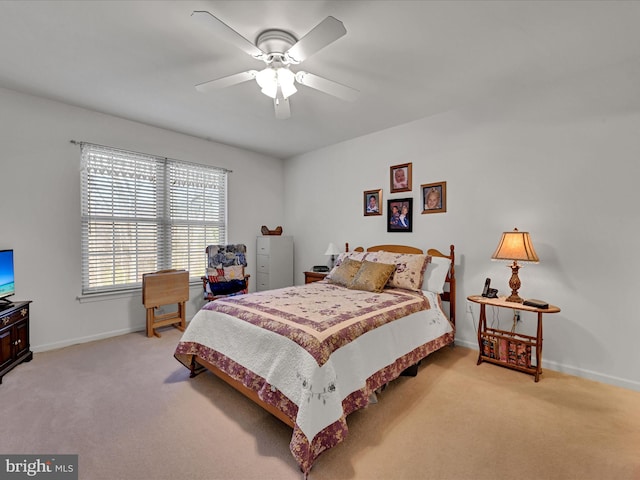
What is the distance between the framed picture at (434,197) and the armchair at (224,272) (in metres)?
2.54

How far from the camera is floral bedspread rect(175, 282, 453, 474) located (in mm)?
1554

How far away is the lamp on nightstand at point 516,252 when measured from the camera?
2.46m

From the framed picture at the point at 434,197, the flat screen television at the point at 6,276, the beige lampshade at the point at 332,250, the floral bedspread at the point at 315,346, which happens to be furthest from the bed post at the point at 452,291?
the flat screen television at the point at 6,276

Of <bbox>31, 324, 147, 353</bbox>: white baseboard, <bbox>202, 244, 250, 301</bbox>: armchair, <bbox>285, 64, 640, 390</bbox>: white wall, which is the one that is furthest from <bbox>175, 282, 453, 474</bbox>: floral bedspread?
<bbox>31, 324, 147, 353</bbox>: white baseboard

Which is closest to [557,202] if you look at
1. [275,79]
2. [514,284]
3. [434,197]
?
[514,284]

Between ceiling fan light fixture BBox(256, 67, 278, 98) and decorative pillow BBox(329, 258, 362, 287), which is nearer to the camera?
ceiling fan light fixture BBox(256, 67, 278, 98)

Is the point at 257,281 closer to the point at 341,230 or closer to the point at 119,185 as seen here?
the point at 341,230

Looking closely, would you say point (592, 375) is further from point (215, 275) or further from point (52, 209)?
point (52, 209)

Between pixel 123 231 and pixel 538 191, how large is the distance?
4.49m

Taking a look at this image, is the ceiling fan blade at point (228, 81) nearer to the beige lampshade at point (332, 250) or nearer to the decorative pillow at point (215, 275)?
the decorative pillow at point (215, 275)

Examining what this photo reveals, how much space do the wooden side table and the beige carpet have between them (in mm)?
108

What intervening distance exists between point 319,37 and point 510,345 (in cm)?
287

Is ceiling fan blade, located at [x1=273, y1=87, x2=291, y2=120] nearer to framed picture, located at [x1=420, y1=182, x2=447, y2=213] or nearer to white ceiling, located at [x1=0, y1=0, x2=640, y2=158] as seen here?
white ceiling, located at [x1=0, y1=0, x2=640, y2=158]

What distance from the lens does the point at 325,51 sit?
2164mm
